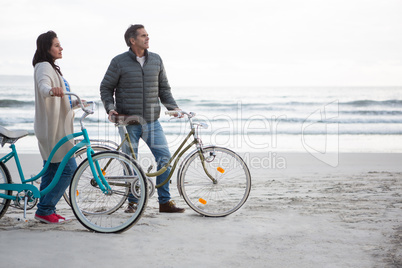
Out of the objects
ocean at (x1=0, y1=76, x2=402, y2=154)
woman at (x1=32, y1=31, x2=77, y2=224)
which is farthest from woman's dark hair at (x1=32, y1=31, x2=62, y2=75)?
ocean at (x1=0, y1=76, x2=402, y2=154)

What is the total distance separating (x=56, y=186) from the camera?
3945 millimetres

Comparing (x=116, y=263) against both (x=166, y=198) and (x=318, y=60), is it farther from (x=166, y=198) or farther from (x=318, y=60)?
(x=318, y=60)

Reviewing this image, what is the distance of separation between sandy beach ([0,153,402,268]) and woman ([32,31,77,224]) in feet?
0.84

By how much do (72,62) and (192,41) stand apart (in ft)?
29.6

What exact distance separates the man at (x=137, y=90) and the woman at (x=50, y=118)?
52 centimetres

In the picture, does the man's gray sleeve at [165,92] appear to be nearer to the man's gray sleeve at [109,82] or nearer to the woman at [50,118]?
the man's gray sleeve at [109,82]

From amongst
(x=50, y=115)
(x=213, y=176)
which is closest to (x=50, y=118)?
(x=50, y=115)

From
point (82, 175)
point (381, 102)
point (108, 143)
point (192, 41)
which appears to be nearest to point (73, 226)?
point (82, 175)

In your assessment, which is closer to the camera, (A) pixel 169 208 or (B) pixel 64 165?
(B) pixel 64 165

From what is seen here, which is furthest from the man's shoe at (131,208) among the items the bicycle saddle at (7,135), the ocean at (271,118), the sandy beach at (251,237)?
the ocean at (271,118)

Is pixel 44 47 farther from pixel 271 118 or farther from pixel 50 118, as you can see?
pixel 271 118

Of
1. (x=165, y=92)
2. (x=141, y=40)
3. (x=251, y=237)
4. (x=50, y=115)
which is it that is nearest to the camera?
(x=251, y=237)

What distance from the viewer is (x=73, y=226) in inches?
155

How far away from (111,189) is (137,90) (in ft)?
3.61
